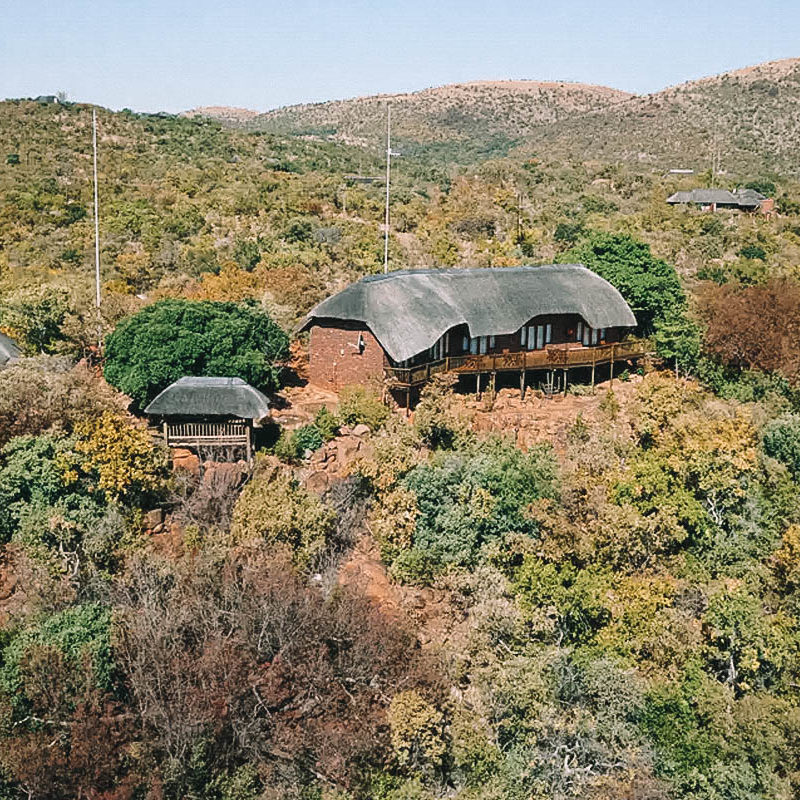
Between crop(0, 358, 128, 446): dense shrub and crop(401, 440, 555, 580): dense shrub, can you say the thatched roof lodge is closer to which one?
crop(401, 440, 555, 580): dense shrub

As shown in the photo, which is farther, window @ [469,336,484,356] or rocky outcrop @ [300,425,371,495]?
window @ [469,336,484,356]

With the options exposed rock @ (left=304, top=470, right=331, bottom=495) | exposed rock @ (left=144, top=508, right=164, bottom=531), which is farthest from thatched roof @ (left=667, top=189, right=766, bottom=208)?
exposed rock @ (left=144, top=508, right=164, bottom=531)

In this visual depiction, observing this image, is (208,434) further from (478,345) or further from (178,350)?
(478,345)

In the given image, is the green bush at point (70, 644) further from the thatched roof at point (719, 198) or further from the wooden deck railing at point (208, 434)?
the thatched roof at point (719, 198)

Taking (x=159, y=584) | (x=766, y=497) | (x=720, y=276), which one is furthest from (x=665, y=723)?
(x=720, y=276)

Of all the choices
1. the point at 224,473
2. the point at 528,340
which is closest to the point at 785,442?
the point at 528,340
